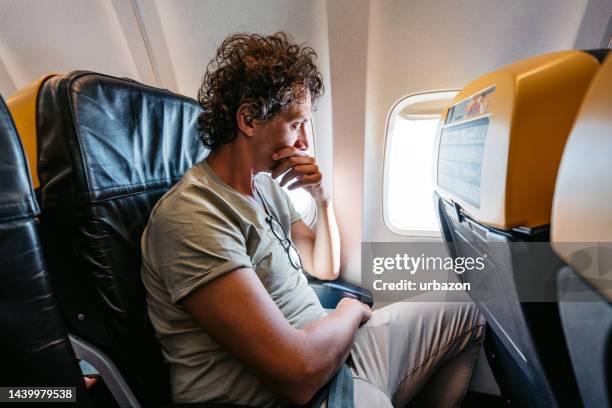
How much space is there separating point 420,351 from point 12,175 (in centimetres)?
145

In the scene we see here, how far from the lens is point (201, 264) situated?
76 cm

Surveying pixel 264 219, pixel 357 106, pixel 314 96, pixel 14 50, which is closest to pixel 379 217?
pixel 357 106

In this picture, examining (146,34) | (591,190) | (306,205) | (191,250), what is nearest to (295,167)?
(191,250)

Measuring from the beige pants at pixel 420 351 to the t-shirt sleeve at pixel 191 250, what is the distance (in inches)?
27.1

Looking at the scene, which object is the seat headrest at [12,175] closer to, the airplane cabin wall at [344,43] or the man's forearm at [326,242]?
the man's forearm at [326,242]

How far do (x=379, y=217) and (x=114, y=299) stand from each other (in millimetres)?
1773

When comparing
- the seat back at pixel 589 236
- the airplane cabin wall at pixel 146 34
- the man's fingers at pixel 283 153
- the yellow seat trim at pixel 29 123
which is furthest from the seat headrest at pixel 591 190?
the airplane cabin wall at pixel 146 34

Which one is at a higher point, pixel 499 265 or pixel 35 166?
pixel 35 166

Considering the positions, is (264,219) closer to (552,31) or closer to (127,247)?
(127,247)

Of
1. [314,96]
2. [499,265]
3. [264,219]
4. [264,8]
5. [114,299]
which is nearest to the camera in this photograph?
[499,265]

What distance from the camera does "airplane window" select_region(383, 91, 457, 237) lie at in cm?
178

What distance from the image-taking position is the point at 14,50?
80.4 inches

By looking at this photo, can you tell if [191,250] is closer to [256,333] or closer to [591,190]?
[256,333]

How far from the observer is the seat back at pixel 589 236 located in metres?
0.38
